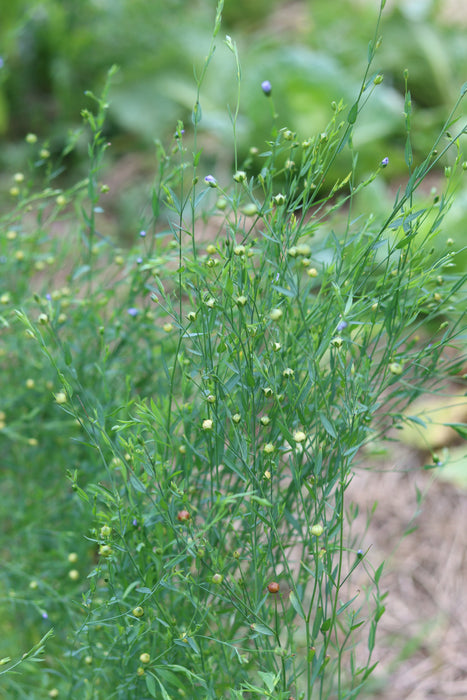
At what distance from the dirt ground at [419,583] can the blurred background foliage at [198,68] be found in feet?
3.76

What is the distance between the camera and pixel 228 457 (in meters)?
0.58

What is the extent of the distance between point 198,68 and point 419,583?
83.1 inches

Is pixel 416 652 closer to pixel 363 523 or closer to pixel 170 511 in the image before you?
pixel 363 523

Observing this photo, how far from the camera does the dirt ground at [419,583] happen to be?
1.04 meters

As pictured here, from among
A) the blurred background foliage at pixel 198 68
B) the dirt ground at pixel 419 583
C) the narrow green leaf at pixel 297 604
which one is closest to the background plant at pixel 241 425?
the narrow green leaf at pixel 297 604

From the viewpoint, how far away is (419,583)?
1201 millimetres

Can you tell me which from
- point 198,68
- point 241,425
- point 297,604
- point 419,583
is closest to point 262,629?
point 297,604

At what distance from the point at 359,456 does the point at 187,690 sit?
89cm

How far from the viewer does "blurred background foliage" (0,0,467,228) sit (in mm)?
2152

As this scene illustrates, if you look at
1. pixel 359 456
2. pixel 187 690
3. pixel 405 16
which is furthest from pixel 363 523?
pixel 405 16

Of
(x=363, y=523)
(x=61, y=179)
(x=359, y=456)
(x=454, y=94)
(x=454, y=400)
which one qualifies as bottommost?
(x=363, y=523)

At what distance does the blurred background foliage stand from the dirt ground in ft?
3.76

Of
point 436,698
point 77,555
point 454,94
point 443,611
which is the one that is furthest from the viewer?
point 454,94

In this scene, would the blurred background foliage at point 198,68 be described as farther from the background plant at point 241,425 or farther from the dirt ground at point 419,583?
the background plant at point 241,425
